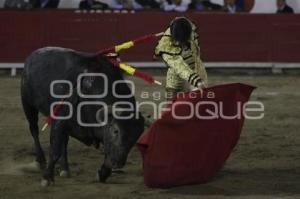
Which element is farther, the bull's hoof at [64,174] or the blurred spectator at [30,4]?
the blurred spectator at [30,4]

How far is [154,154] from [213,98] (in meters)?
0.59

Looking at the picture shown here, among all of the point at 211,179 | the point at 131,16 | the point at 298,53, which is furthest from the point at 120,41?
the point at 211,179

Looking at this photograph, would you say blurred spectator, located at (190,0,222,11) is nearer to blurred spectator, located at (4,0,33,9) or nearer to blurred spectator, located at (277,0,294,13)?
blurred spectator, located at (277,0,294,13)

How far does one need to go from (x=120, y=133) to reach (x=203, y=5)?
836 centimetres

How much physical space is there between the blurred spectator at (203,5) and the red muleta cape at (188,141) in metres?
7.75

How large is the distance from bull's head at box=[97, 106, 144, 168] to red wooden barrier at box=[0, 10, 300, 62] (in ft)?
25.2

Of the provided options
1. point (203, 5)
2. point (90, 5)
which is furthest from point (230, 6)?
point (90, 5)

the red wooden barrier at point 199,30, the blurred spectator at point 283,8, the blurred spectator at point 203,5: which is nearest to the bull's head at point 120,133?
the red wooden barrier at point 199,30

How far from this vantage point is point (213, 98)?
5.80m

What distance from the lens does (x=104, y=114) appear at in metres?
5.73

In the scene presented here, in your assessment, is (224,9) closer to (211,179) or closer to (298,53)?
(298,53)

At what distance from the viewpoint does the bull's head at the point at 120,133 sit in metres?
5.62

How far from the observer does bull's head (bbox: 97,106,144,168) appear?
18.4ft

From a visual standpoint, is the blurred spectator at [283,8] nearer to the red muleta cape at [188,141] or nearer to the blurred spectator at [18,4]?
the blurred spectator at [18,4]
